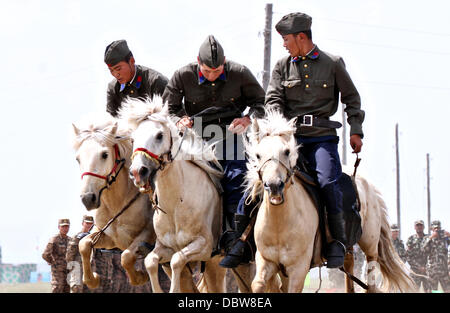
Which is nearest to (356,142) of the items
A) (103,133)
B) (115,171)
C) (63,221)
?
(115,171)

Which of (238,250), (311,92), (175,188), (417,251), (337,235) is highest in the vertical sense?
(311,92)

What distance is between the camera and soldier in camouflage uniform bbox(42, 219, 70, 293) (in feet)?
52.7

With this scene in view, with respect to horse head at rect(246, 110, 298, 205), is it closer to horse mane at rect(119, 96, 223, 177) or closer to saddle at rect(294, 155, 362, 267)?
saddle at rect(294, 155, 362, 267)

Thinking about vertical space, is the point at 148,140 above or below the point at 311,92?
below

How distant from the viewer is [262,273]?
832 cm

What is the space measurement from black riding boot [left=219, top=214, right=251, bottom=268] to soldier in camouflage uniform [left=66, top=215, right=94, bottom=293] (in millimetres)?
2538

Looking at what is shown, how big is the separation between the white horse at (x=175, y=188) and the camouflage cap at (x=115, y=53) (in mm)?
1356

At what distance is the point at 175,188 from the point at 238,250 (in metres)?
1.02

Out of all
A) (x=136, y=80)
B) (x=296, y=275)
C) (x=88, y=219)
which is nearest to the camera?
(x=296, y=275)

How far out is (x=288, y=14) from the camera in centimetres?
944

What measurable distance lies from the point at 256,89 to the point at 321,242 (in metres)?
2.26

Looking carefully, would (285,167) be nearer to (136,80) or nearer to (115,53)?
(136,80)

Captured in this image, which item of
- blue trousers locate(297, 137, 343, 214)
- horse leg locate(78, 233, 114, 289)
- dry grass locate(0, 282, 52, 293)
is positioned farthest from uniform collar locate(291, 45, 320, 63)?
dry grass locate(0, 282, 52, 293)
